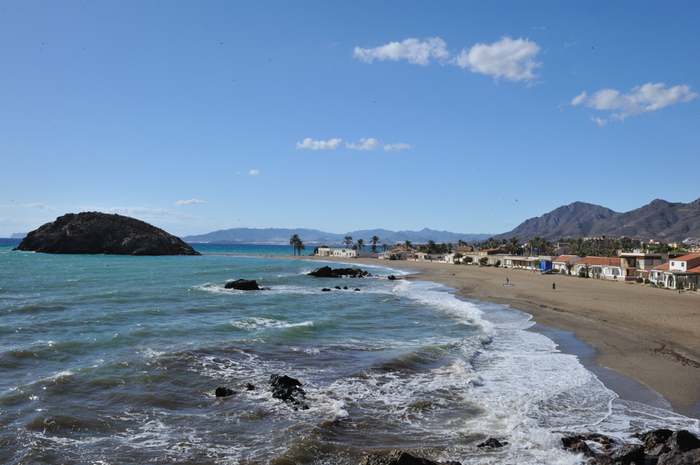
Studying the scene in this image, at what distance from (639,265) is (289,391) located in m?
59.2

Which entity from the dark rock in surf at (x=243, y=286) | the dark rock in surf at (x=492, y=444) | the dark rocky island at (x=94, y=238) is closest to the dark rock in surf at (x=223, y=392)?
the dark rock in surf at (x=492, y=444)

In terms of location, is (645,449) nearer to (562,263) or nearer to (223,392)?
(223,392)

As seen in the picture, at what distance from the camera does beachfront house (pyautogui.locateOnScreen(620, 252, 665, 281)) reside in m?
54.3

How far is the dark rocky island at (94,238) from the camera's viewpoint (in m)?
128

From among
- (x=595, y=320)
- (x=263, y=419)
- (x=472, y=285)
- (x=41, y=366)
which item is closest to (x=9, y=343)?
(x=41, y=366)

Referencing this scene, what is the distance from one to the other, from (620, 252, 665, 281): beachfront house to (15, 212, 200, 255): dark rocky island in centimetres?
12606

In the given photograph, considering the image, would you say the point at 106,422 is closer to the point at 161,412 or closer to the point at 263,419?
the point at 161,412

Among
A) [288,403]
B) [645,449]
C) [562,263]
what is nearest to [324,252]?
[562,263]

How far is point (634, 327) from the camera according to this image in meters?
22.4

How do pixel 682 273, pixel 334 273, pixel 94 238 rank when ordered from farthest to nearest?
pixel 94 238, pixel 334 273, pixel 682 273

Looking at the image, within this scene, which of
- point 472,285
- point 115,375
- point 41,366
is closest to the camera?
point 115,375

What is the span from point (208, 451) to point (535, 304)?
29.9 m

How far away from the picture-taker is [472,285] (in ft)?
164

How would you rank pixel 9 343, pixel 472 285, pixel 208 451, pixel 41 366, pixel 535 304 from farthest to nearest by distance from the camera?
pixel 472 285 → pixel 535 304 → pixel 9 343 → pixel 41 366 → pixel 208 451
